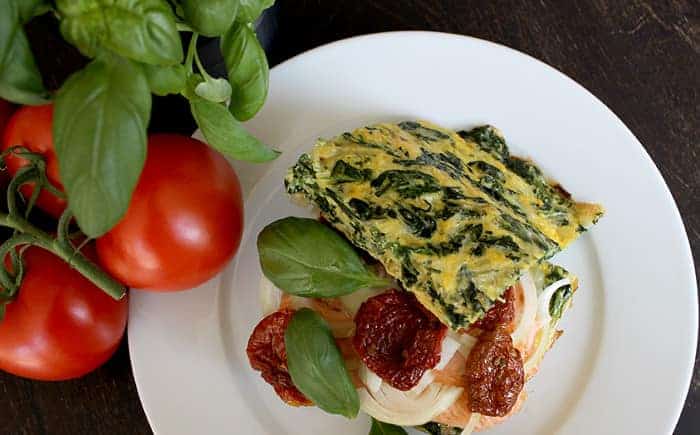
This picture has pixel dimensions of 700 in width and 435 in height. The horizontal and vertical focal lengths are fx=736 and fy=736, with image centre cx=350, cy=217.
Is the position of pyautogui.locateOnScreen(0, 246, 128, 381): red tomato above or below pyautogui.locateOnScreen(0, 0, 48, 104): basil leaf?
below

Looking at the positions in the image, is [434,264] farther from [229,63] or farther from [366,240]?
[229,63]

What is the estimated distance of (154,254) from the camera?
159cm

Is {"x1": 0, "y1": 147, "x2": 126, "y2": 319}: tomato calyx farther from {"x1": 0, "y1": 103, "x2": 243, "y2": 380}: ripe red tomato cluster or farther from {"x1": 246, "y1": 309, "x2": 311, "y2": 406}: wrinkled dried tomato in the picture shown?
{"x1": 246, "y1": 309, "x2": 311, "y2": 406}: wrinkled dried tomato

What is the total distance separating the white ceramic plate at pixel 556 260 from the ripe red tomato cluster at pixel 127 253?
0.12m

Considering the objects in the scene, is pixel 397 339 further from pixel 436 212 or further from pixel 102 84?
pixel 102 84

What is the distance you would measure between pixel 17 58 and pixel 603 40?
60.9 inches

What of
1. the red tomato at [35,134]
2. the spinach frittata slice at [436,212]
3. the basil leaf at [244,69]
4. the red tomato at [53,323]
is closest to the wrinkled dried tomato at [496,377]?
the spinach frittata slice at [436,212]

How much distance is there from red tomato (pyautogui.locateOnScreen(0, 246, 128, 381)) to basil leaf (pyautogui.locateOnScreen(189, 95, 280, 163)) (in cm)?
57

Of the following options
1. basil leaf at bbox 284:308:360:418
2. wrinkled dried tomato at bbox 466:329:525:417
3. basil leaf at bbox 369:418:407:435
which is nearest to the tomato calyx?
basil leaf at bbox 284:308:360:418

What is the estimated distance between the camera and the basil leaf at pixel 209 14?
3.75 ft

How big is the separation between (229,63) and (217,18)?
24cm

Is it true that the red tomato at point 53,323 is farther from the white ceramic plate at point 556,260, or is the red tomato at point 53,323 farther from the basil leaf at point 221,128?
the basil leaf at point 221,128

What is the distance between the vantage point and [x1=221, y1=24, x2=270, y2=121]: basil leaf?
1.37 metres

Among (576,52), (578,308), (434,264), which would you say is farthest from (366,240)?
(576,52)
